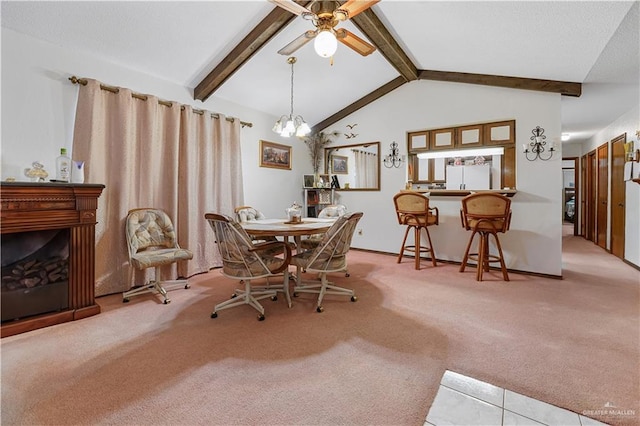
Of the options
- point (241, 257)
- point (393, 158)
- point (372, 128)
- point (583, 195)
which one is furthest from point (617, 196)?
point (241, 257)

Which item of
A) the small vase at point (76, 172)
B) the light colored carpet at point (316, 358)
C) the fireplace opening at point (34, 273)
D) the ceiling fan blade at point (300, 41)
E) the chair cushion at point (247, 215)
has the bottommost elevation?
the light colored carpet at point (316, 358)

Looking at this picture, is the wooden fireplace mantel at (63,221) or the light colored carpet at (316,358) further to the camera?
the wooden fireplace mantel at (63,221)

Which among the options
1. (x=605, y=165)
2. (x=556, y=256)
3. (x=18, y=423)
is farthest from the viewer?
(x=605, y=165)

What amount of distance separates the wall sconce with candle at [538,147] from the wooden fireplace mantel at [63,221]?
4.89 meters

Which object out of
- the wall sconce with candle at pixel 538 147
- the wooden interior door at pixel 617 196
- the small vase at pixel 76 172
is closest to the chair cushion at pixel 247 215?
the small vase at pixel 76 172

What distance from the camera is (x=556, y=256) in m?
3.69

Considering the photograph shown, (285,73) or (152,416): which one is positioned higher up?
(285,73)

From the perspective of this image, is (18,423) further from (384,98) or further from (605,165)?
(605,165)

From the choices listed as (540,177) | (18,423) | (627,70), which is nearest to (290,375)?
(18,423)

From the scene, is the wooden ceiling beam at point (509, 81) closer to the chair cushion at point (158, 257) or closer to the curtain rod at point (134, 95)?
the curtain rod at point (134, 95)

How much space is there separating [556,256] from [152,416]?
14.7 ft

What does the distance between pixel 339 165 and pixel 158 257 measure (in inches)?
154

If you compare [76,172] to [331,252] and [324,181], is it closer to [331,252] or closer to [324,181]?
[331,252]

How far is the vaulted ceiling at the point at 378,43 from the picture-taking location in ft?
7.93
